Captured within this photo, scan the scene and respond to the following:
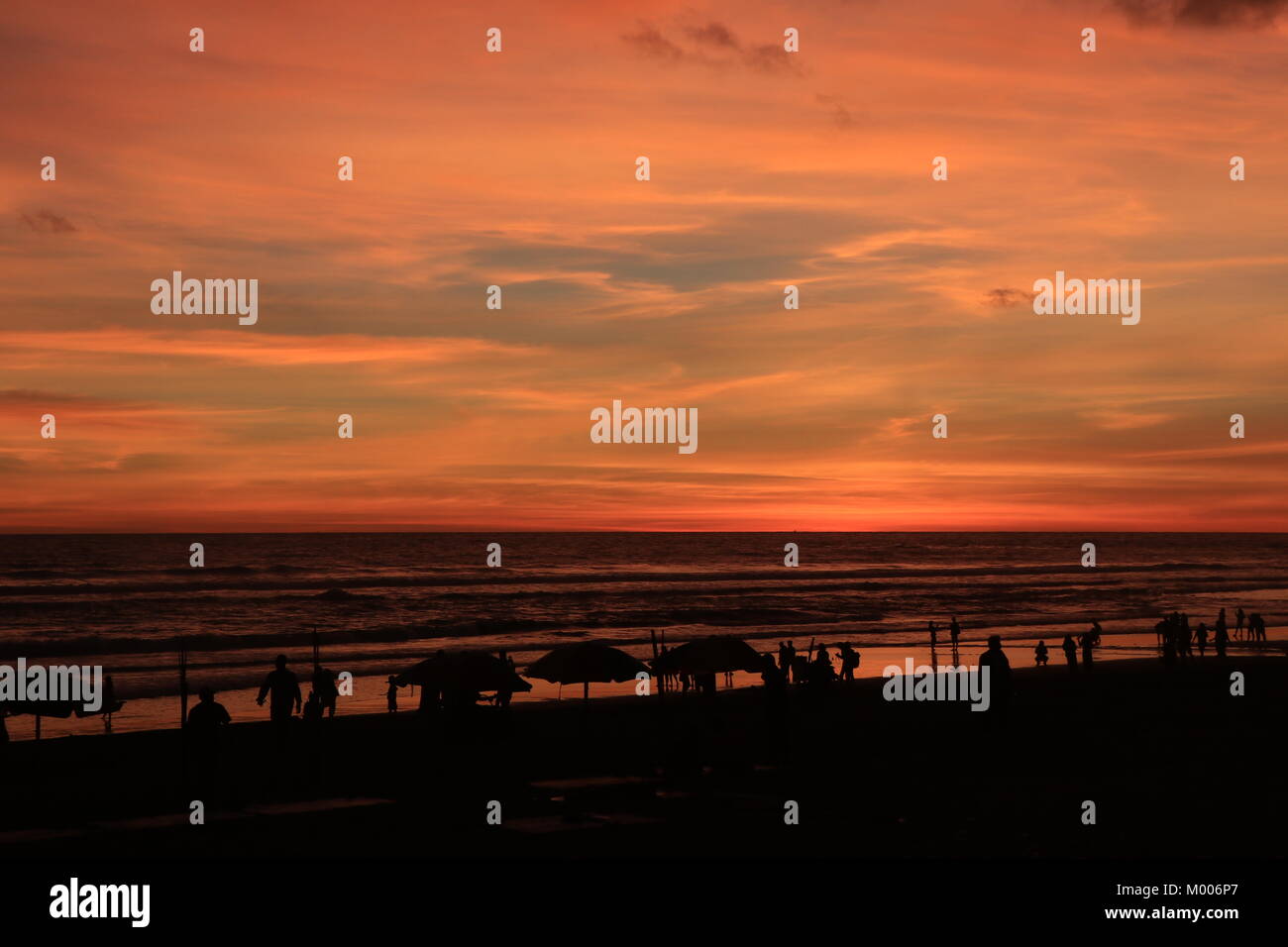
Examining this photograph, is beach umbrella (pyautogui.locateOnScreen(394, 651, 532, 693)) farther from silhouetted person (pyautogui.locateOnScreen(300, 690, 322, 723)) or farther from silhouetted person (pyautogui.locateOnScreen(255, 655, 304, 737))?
silhouetted person (pyautogui.locateOnScreen(300, 690, 322, 723))

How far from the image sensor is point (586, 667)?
21.8 m

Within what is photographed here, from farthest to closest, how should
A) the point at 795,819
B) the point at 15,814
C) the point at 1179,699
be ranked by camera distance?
the point at 1179,699, the point at 15,814, the point at 795,819

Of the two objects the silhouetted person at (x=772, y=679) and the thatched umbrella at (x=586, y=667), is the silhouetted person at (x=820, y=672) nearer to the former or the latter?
the thatched umbrella at (x=586, y=667)

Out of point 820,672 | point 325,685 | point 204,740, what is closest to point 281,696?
point 204,740

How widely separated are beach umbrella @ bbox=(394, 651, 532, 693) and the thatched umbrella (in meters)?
0.63

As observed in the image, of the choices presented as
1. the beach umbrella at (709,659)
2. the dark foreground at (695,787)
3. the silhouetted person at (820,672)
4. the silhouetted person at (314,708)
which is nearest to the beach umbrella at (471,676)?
the dark foreground at (695,787)

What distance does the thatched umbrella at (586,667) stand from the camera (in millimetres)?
21766

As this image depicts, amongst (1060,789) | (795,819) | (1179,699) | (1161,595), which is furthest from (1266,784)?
(1161,595)

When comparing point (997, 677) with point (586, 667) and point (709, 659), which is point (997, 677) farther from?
point (586, 667)

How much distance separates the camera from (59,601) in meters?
76.0

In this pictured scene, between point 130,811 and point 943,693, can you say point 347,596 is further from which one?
point 130,811

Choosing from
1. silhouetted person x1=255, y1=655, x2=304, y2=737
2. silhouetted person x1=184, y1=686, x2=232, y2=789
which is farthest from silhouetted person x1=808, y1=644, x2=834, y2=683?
silhouetted person x1=184, y1=686, x2=232, y2=789
